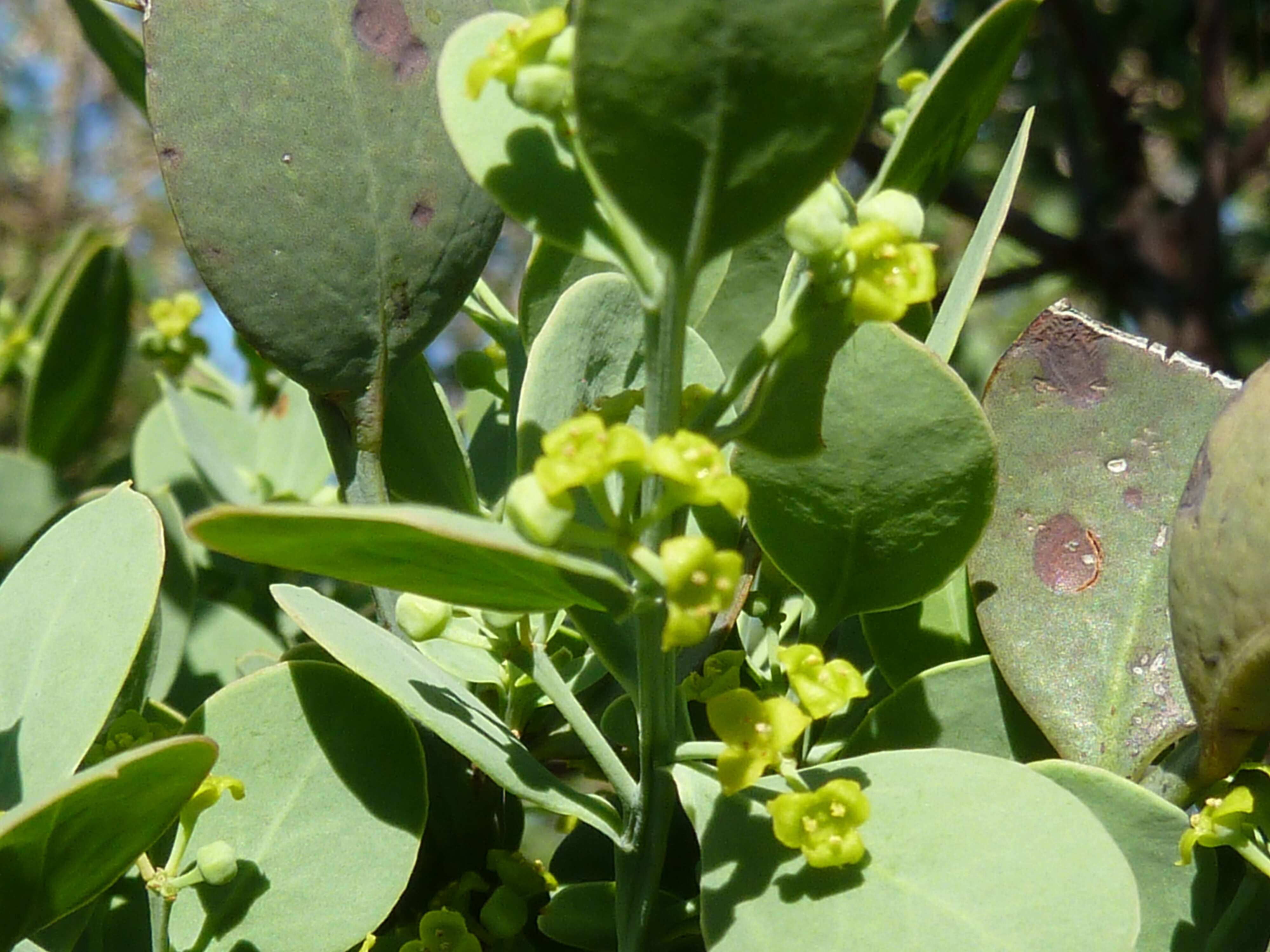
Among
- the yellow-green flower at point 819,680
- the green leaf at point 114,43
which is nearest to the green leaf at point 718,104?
the yellow-green flower at point 819,680

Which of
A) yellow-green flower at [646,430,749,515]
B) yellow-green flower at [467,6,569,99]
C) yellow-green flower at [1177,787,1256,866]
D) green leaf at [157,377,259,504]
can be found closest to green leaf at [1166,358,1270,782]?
yellow-green flower at [1177,787,1256,866]

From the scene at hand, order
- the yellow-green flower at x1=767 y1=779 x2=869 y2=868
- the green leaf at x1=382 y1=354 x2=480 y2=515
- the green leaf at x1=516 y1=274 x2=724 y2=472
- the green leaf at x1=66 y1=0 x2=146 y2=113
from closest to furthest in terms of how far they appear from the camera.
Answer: the yellow-green flower at x1=767 y1=779 x2=869 y2=868, the green leaf at x1=516 y1=274 x2=724 y2=472, the green leaf at x1=382 y1=354 x2=480 y2=515, the green leaf at x1=66 y1=0 x2=146 y2=113

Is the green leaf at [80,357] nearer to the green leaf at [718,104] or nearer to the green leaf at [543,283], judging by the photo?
the green leaf at [543,283]

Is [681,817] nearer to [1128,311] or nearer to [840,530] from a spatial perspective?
[840,530]

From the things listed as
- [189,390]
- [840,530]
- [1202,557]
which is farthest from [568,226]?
[189,390]

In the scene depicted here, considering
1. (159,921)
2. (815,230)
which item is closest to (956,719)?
(815,230)

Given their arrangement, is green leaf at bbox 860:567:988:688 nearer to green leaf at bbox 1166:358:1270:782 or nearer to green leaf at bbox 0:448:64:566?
green leaf at bbox 1166:358:1270:782

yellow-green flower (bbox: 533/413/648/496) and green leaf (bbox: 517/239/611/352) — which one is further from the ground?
yellow-green flower (bbox: 533/413/648/496)

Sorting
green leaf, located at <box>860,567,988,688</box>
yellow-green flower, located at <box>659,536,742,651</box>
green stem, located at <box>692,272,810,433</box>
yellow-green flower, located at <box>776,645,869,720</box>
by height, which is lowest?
green leaf, located at <box>860,567,988,688</box>
